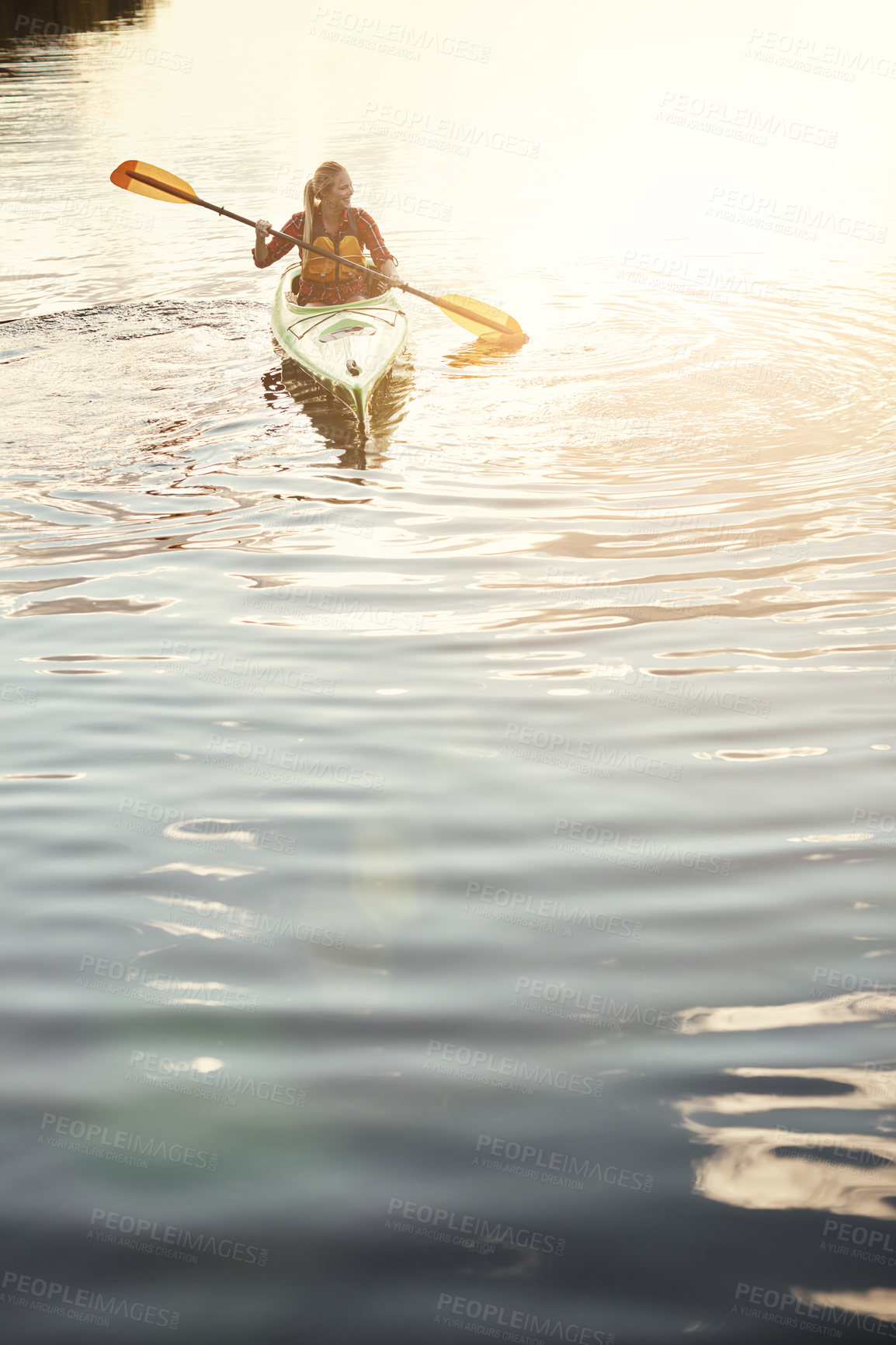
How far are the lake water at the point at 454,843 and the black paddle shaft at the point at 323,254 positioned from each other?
0.30 m

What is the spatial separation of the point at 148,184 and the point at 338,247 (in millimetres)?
2282

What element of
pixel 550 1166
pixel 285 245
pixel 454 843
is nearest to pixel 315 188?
pixel 285 245

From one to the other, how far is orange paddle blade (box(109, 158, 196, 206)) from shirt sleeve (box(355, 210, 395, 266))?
1.78 meters

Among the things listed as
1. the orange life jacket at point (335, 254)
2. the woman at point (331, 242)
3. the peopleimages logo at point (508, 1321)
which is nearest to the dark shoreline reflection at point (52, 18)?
the woman at point (331, 242)

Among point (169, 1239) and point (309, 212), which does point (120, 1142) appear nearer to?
point (169, 1239)

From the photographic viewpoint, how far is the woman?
8742mm

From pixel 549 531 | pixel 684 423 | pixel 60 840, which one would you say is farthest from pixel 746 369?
pixel 60 840

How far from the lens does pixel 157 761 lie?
360 cm

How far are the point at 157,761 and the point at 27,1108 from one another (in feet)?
5.04

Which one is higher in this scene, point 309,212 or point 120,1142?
point 309,212

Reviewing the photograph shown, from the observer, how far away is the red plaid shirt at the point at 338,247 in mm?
9000

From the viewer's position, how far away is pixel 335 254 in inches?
352

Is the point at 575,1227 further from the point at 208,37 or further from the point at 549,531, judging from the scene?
the point at 208,37

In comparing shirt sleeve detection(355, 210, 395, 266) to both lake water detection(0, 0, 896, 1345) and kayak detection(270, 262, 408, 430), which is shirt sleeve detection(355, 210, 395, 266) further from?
lake water detection(0, 0, 896, 1345)
